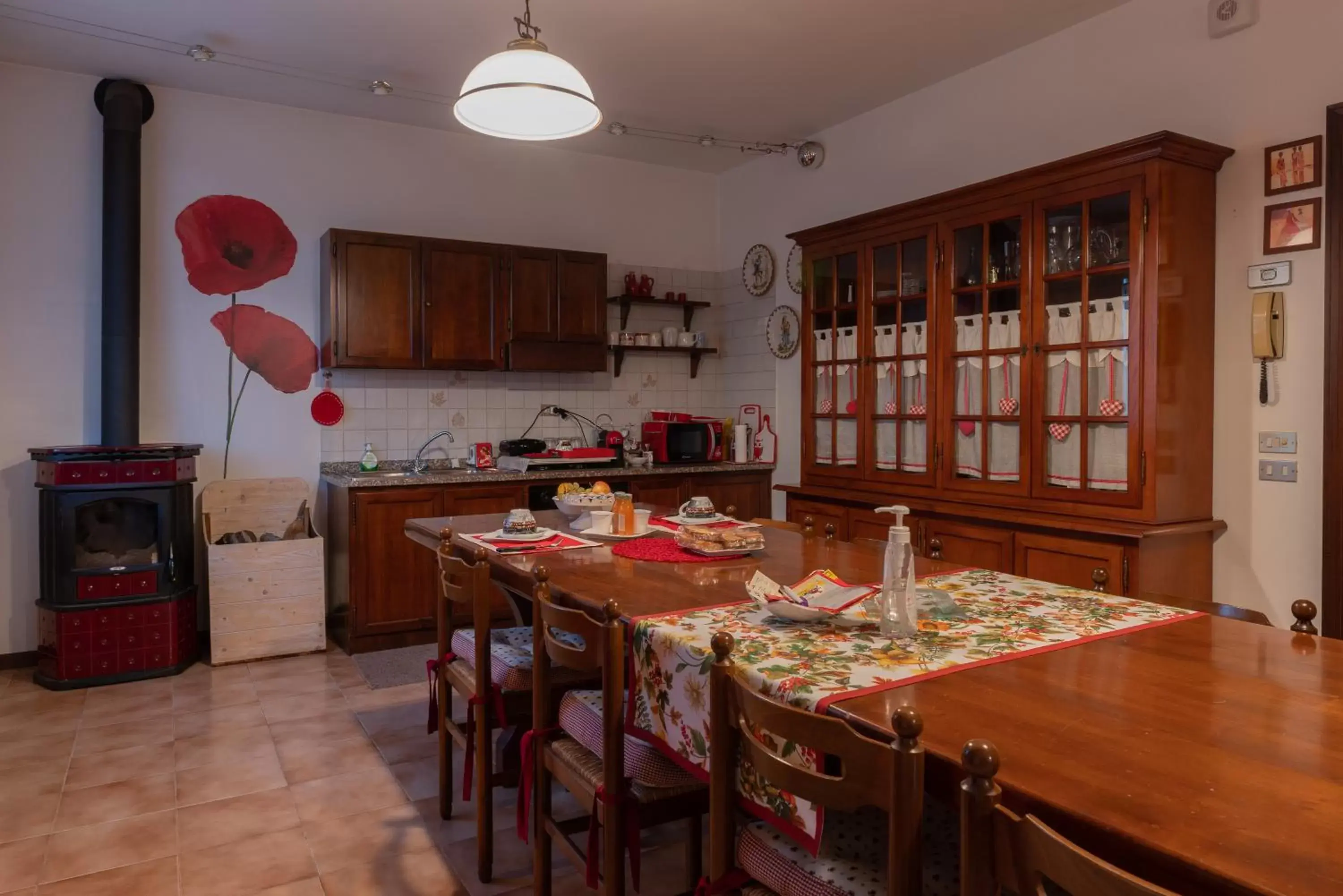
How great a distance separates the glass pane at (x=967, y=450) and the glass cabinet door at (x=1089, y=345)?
11.6 inches

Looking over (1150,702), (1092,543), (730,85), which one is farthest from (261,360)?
(1150,702)

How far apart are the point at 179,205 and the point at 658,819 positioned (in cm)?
413

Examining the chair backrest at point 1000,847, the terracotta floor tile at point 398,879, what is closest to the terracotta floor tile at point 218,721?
the terracotta floor tile at point 398,879

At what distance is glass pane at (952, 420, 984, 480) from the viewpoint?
11.8 feet

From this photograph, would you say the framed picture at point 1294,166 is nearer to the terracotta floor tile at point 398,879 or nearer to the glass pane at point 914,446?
the glass pane at point 914,446

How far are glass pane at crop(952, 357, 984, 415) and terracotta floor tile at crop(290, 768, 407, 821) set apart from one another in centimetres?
263

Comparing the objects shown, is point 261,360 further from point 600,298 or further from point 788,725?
point 788,725

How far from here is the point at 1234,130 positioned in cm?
310

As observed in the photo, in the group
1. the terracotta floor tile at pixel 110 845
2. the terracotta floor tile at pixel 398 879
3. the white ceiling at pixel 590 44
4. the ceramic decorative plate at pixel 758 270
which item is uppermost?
the white ceiling at pixel 590 44

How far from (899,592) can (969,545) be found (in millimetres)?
2217

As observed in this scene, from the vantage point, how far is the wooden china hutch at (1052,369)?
298cm

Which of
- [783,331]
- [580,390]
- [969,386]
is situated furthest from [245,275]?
[969,386]

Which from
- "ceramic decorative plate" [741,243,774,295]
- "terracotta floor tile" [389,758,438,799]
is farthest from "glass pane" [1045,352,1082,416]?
"terracotta floor tile" [389,758,438,799]

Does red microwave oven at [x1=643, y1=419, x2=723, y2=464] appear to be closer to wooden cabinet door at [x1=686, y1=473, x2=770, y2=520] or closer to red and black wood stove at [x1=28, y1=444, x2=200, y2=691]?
wooden cabinet door at [x1=686, y1=473, x2=770, y2=520]
